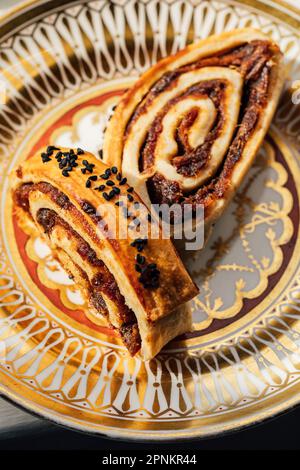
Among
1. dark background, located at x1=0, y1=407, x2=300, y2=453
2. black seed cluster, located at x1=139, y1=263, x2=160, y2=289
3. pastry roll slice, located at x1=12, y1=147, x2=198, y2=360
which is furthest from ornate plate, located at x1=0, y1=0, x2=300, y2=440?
black seed cluster, located at x1=139, y1=263, x2=160, y2=289

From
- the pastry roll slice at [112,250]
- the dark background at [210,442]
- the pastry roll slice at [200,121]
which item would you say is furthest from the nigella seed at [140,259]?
the dark background at [210,442]

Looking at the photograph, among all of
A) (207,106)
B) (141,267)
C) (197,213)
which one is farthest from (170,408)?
(207,106)

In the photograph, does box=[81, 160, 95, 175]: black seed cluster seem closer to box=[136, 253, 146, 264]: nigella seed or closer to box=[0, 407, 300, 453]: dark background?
box=[136, 253, 146, 264]: nigella seed

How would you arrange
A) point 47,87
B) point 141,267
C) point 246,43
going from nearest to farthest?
point 141,267 → point 246,43 → point 47,87

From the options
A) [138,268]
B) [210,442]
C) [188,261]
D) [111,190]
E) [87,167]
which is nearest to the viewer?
[138,268]

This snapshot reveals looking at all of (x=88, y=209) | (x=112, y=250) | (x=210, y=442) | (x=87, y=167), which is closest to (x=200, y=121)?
(x=87, y=167)

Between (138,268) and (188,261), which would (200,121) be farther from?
(138,268)
